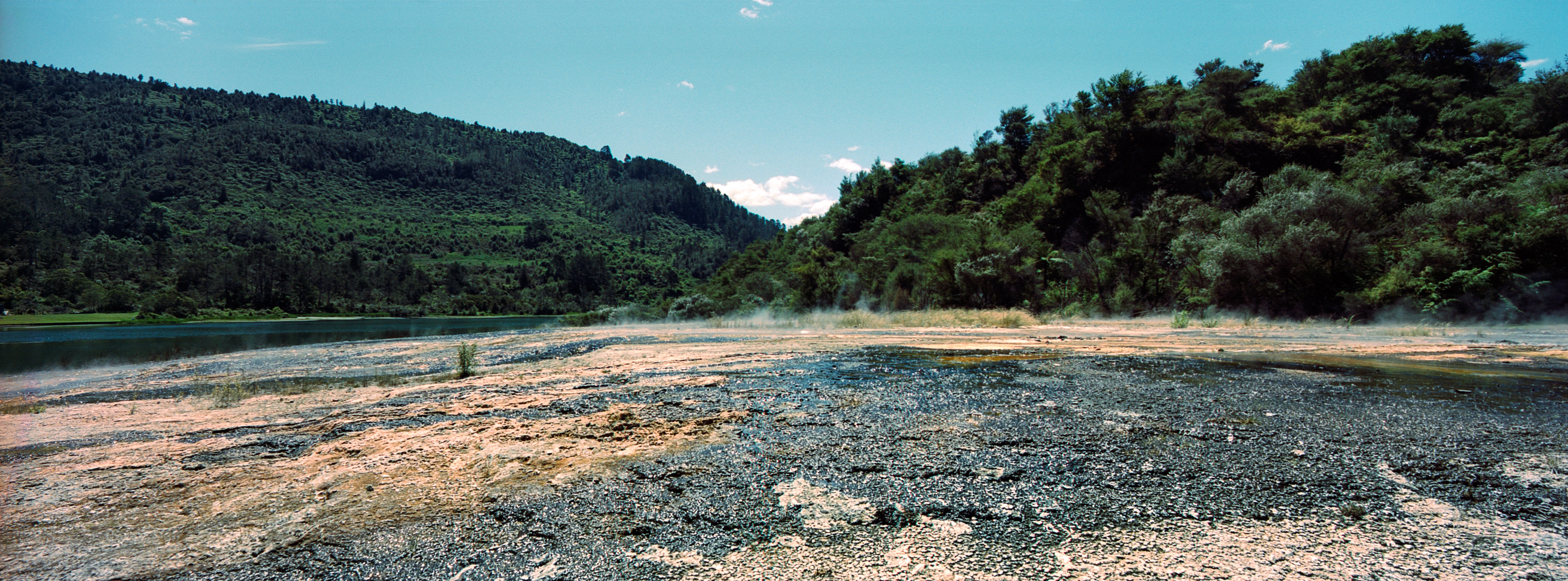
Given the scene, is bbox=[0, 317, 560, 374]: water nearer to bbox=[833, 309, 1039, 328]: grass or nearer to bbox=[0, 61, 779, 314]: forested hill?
bbox=[0, 61, 779, 314]: forested hill

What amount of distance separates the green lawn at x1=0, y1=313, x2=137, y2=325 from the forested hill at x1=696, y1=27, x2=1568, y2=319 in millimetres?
37832

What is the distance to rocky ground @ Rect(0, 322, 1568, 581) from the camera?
9.84ft

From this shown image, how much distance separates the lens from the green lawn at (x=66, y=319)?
1368 inches

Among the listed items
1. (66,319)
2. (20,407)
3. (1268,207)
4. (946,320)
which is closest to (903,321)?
(946,320)

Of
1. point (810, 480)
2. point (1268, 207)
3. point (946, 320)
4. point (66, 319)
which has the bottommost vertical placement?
point (66, 319)

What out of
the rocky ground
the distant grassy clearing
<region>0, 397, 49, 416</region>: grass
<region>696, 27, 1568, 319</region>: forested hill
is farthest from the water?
<region>696, 27, 1568, 319</region>: forested hill

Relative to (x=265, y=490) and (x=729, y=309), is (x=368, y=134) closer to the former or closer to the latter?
(x=729, y=309)

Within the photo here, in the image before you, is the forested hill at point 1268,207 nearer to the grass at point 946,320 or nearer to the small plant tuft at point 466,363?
the grass at point 946,320

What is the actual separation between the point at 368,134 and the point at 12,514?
230 m

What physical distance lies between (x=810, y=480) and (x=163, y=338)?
44870 millimetres

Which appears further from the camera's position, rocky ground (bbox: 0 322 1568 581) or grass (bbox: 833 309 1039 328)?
grass (bbox: 833 309 1039 328)

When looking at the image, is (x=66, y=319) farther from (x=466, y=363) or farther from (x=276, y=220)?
(x=276, y=220)

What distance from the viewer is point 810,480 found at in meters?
4.25

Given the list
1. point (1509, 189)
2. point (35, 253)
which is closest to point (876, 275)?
point (1509, 189)
